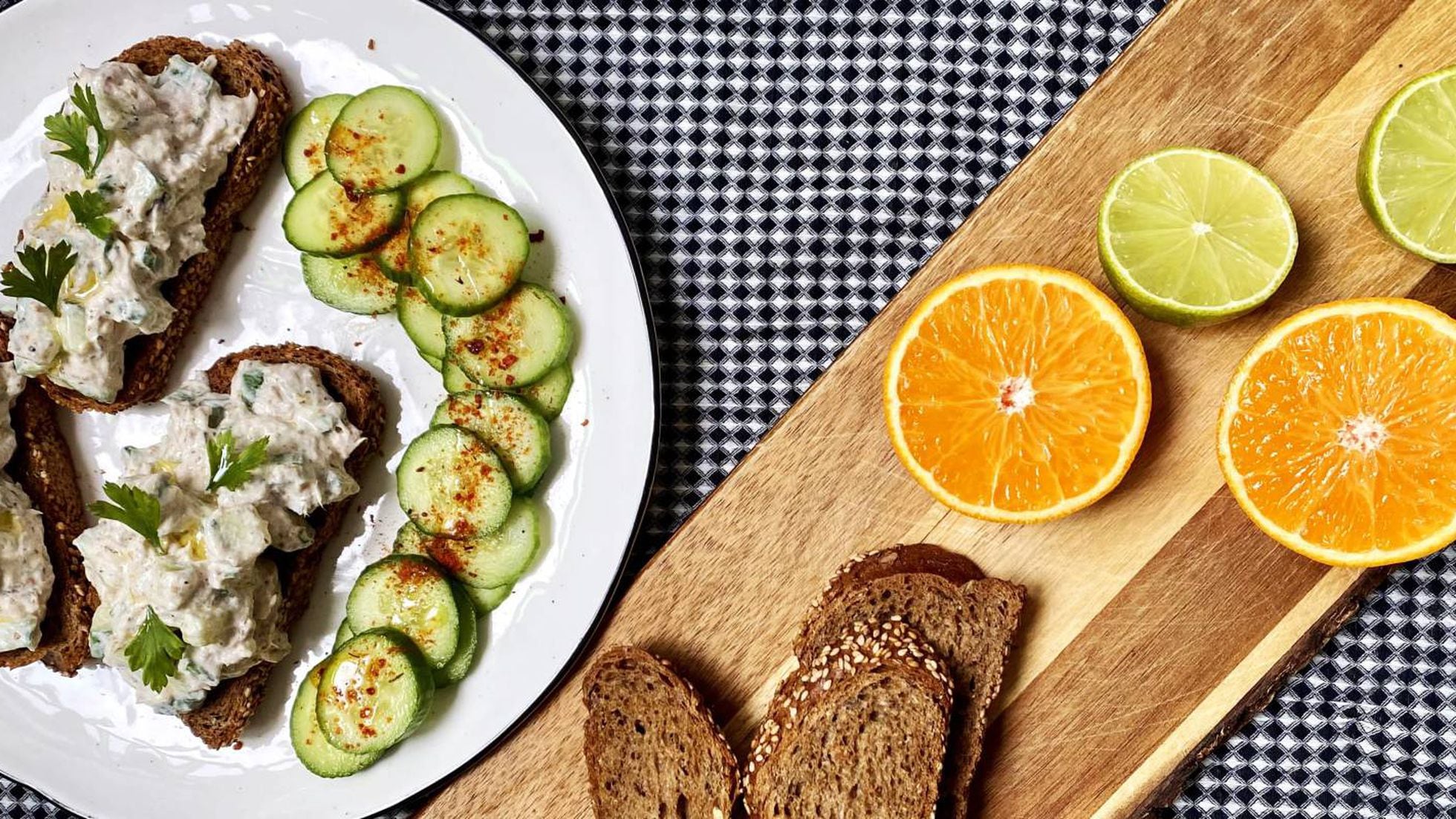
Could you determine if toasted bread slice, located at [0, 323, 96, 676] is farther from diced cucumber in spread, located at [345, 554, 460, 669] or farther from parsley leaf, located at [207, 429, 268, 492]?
diced cucumber in spread, located at [345, 554, 460, 669]

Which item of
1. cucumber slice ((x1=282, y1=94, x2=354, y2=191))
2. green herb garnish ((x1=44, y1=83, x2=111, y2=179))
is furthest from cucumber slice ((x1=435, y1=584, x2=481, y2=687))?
green herb garnish ((x1=44, y1=83, x2=111, y2=179))

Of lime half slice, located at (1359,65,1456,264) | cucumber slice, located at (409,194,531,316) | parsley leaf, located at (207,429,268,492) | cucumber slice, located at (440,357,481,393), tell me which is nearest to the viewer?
lime half slice, located at (1359,65,1456,264)

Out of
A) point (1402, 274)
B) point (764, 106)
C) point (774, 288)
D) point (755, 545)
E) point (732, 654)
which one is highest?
point (764, 106)

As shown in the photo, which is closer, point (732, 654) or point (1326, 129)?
point (1326, 129)

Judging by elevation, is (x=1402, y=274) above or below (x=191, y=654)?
above

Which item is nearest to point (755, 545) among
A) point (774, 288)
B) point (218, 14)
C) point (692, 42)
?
→ point (774, 288)

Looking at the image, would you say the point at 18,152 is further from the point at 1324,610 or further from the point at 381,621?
the point at 1324,610

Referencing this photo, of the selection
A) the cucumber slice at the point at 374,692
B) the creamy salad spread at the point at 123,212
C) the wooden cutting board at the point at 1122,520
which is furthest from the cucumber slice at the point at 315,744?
the creamy salad spread at the point at 123,212

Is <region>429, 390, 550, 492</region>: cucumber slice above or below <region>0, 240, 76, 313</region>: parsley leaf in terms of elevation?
below
